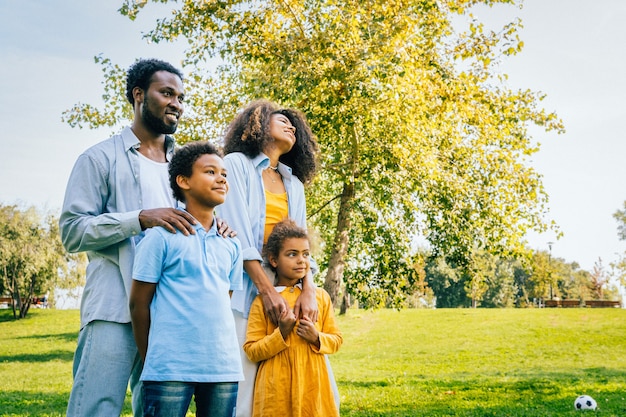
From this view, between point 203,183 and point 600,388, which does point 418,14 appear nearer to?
point 600,388

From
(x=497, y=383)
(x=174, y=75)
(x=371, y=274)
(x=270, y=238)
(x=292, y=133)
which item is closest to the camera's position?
(x=174, y=75)

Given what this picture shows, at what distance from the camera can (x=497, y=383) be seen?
1329 centimetres

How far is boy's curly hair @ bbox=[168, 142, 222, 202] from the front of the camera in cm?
288

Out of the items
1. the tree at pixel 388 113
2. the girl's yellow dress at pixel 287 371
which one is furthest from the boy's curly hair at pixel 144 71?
the tree at pixel 388 113

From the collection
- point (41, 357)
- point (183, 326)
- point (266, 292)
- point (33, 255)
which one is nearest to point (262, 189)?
point (266, 292)

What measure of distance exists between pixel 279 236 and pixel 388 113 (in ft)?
23.0

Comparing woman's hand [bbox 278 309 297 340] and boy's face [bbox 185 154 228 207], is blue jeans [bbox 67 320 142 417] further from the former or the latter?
woman's hand [bbox 278 309 297 340]

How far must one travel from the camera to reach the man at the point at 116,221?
263 centimetres

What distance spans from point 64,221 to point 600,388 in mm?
12177

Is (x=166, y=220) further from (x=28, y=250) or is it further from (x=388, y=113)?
(x=28, y=250)

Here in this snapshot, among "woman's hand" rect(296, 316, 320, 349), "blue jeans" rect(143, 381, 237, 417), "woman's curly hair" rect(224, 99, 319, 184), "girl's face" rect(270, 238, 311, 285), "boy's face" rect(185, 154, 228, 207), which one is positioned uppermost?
"woman's curly hair" rect(224, 99, 319, 184)

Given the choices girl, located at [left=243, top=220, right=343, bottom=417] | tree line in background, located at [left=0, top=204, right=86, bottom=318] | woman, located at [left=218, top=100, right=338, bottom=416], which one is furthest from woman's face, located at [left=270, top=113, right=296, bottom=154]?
tree line in background, located at [left=0, top=204, right=86, bottom=318]

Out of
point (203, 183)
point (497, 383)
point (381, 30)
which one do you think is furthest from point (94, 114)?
point (203, 183)

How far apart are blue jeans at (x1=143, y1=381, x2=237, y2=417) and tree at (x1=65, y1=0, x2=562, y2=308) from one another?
7.52 m
